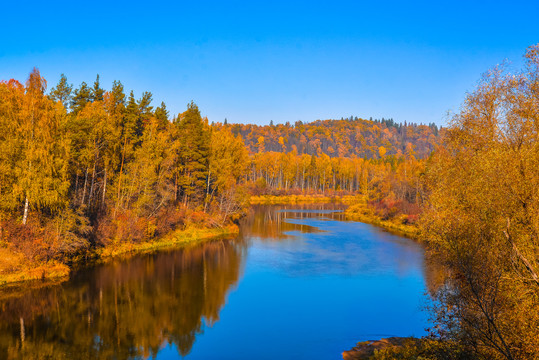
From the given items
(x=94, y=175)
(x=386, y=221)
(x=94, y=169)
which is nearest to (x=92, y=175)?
(x=94, y=175)

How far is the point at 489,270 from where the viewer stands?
436 inches

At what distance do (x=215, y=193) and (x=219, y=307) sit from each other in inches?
1604

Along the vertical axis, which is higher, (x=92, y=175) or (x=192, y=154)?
(x=192, y=154)

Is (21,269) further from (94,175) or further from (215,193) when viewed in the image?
(215,193)

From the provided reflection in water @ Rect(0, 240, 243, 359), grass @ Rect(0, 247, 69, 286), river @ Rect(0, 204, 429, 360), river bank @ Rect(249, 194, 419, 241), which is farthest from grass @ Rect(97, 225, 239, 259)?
river bank @ Rect(249, 194, 419, 241)

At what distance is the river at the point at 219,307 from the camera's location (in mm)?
17609

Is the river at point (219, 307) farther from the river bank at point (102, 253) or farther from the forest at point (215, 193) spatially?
the forest at point (215, 193)

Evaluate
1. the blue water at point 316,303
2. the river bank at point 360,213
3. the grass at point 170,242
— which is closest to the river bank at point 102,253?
the grass at point 170,242

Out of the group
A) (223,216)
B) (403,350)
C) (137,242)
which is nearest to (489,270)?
(403,350)

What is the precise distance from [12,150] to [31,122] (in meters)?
2.48

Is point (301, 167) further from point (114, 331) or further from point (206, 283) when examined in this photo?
point (114, 331)

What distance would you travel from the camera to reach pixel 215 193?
207 feet

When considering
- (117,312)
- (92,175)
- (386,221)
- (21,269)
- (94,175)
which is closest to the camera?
(117,312)

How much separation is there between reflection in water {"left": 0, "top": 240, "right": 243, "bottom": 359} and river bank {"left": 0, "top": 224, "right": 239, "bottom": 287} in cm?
218
